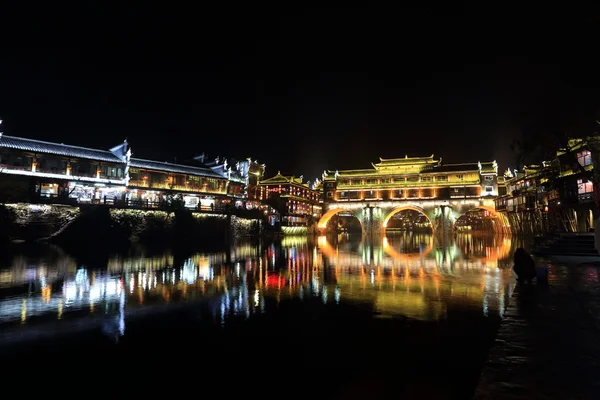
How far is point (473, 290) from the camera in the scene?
11078 mm

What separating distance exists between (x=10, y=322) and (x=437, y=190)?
66790 millimetres

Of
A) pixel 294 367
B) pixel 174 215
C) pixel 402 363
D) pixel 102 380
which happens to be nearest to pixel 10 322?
pixel 102 380

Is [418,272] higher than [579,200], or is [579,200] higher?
[579,200]

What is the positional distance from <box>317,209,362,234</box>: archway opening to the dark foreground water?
62190 millimetres

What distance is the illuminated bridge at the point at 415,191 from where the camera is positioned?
64125 mm

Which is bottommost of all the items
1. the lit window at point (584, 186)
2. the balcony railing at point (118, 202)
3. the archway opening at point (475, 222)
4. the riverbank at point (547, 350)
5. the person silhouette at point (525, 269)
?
the riverbank at point (547, 350)

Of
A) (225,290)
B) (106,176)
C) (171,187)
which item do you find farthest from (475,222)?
(225,290)

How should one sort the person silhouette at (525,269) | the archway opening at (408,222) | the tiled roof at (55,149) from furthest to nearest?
the archway opening at (408,222), the tiled roof at (55,149), the person silhouette at (525,269)

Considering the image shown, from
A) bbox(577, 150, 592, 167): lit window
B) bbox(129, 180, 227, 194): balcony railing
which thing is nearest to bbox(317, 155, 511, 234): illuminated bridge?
bbox(129, 180, 227, 194): balcony railing

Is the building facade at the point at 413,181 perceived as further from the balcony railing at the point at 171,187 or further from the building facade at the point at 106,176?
the balcony railing at the point at 171,187

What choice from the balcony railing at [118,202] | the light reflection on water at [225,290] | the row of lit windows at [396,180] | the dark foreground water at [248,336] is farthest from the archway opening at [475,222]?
the dark foreground water at [248,336]

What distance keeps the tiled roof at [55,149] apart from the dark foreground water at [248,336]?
30.2 metres

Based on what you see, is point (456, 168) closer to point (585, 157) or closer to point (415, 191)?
point (415, 191)

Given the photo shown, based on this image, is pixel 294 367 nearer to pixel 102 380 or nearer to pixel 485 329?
pixel 102 380
